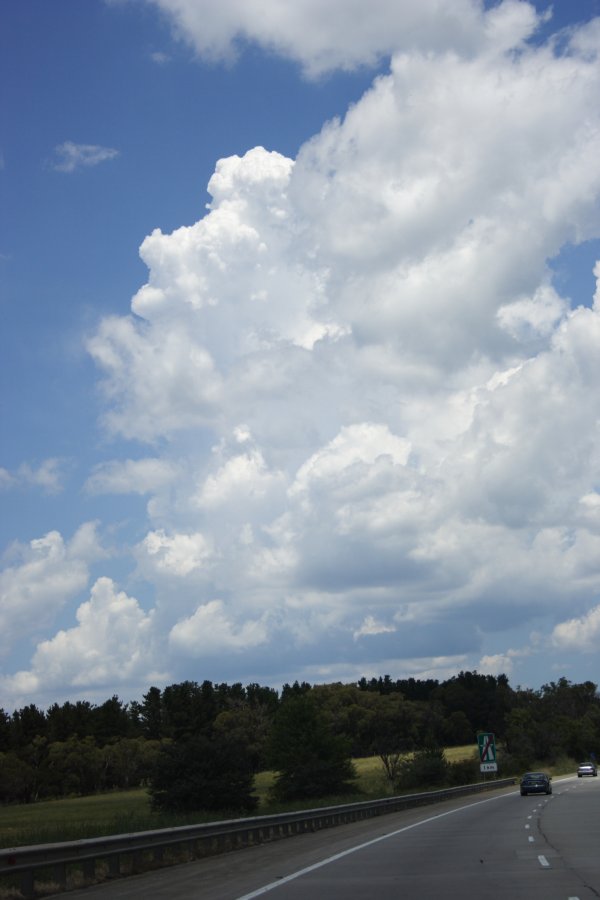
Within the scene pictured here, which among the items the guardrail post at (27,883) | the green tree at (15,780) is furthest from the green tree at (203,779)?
the green tree at (15,780)

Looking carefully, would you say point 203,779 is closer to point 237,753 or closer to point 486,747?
point 237,753

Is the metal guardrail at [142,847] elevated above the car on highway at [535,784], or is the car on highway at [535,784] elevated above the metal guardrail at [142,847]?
the metal guardrail at [142,847]

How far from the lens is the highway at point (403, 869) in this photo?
14.8m

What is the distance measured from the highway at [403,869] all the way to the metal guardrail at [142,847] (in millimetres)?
557

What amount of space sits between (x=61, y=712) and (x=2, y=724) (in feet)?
34.6

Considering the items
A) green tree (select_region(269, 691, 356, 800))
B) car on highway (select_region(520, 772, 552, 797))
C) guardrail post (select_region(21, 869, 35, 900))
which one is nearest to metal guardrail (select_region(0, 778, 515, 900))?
guardrail post (select_region(21, 869, 35, 900))

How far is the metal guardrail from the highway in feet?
1.83

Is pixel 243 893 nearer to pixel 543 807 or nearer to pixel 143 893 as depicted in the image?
pixel 143 893

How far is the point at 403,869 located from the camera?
1825 centimetres

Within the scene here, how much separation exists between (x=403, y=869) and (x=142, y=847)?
5.25 m

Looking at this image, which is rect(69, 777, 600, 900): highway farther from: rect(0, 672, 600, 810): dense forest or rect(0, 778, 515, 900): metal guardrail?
rect(0, 672, 600, 810): dense forest

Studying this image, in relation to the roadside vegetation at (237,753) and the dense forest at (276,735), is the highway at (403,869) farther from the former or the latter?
the dense forest at (276,735)

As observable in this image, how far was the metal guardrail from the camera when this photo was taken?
15.7 m

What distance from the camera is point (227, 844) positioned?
26203 mm
